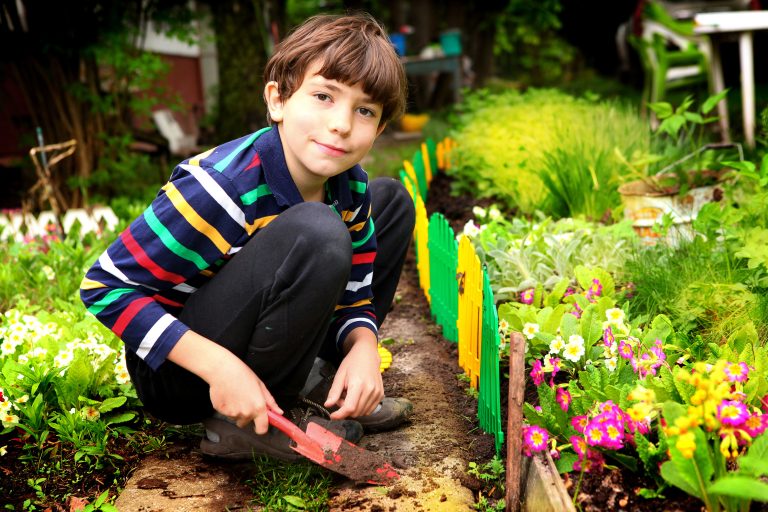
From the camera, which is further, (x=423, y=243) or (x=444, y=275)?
(x=423, y=243)

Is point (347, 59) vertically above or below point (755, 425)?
above

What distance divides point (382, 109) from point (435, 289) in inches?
53.5

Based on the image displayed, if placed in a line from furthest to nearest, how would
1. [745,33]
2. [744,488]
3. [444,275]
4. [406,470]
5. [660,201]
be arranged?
[745,33] → [660,201] → [444,275] → [406,470] → [744,488]

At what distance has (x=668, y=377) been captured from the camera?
188cm

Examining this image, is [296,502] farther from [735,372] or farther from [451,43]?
[451,43]

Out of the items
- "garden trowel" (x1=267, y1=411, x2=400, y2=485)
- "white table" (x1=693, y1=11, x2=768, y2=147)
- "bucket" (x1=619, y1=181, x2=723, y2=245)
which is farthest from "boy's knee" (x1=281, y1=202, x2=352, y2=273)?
"white table" (x1=693, y1=11, x2=768, y2=147)

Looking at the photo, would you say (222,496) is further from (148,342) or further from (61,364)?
(61,364)

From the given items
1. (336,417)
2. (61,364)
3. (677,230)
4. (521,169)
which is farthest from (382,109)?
(521,169)

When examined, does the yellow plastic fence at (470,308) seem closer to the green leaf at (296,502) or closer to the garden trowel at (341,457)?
the garden trowel at (341,457)

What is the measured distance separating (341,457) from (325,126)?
2.76ft

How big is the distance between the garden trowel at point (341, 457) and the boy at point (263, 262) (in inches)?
3.1

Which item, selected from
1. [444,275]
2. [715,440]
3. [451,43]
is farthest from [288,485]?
[451,43]

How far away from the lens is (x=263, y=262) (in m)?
1.94

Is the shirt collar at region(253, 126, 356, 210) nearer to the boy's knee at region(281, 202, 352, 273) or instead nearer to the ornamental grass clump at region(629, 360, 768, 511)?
the boy's knee at region(281, 202, 352, 273)
